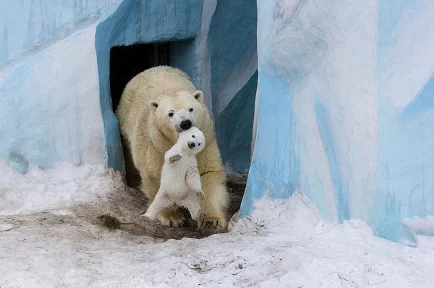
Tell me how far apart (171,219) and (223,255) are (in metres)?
1.69

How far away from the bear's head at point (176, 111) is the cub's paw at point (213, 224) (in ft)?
2.41

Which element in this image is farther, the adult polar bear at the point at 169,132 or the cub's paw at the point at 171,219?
the cub's paw at the point at 171,219

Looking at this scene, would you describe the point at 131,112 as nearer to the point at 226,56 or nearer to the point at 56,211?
the point at 226,56

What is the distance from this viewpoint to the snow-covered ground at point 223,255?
4.11m

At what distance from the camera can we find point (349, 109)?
4.66m

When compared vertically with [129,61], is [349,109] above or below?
below

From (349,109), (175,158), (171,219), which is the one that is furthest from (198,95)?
(349,109)

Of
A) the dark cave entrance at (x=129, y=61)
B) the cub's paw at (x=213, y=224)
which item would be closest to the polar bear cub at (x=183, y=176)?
the cub's paw at (x=213, y=224)

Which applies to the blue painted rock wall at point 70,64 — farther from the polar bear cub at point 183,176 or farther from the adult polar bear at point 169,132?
the polar bear cub at point 183,176

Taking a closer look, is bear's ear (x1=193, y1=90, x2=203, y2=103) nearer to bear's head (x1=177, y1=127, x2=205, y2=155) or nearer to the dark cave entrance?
bear's head (x1=177, y1=127, x2=205, y2=155)

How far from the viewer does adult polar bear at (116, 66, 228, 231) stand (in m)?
6.14

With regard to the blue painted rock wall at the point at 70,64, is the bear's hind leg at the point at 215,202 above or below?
below

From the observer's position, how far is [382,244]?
4371 millimetres

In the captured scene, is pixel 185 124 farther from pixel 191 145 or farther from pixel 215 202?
pixel 215 202
